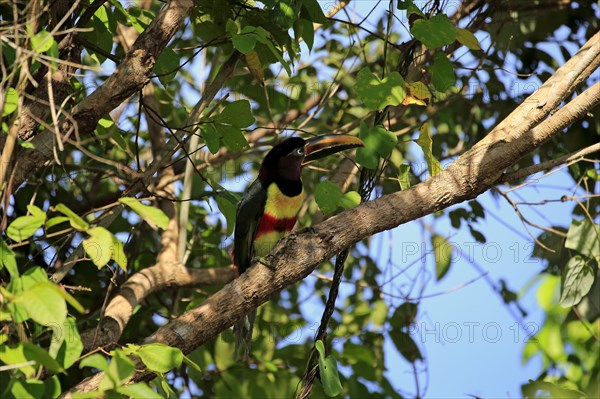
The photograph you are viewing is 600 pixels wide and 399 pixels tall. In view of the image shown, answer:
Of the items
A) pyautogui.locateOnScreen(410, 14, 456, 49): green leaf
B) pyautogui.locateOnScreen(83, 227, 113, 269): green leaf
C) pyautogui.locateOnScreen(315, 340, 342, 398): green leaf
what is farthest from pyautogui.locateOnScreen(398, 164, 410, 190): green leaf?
pyautogui.locateOnScreen(83, 227, 113, 269): green leaf

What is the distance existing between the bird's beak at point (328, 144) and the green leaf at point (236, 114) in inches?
31.6

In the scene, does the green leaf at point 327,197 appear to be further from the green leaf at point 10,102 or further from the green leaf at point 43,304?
the green leaf at point 43,304

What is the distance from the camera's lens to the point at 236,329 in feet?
14.3

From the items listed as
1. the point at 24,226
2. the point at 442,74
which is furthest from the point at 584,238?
the point at 24,226

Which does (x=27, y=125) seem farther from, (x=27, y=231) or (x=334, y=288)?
(x=334, y=288)

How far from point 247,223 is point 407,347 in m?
1.21

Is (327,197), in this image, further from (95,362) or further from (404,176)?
(95,362)

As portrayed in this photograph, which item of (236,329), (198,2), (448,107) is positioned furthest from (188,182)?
(448,107)

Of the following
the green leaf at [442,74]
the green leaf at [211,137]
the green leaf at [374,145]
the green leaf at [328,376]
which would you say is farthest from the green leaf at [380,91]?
the green leaf at [328,376]

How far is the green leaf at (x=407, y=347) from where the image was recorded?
4766mm

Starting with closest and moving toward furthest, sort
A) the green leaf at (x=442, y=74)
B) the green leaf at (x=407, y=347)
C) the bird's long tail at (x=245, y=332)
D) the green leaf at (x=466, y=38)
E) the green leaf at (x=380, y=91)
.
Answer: the green leaf at (x=380, y=91)
the green leaf at (x=442, y=74)
the green leaf at (x=466, y=38)
the bird's long tail at (x=245, y=332)
the green leaf at (x=407, y=347)

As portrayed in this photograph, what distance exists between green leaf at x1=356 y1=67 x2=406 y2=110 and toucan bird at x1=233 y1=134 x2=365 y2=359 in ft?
3.47

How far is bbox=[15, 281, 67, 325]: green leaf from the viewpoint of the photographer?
6.91 feet

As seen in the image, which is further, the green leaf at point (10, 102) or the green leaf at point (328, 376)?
the green leaf at point (328, 376)
